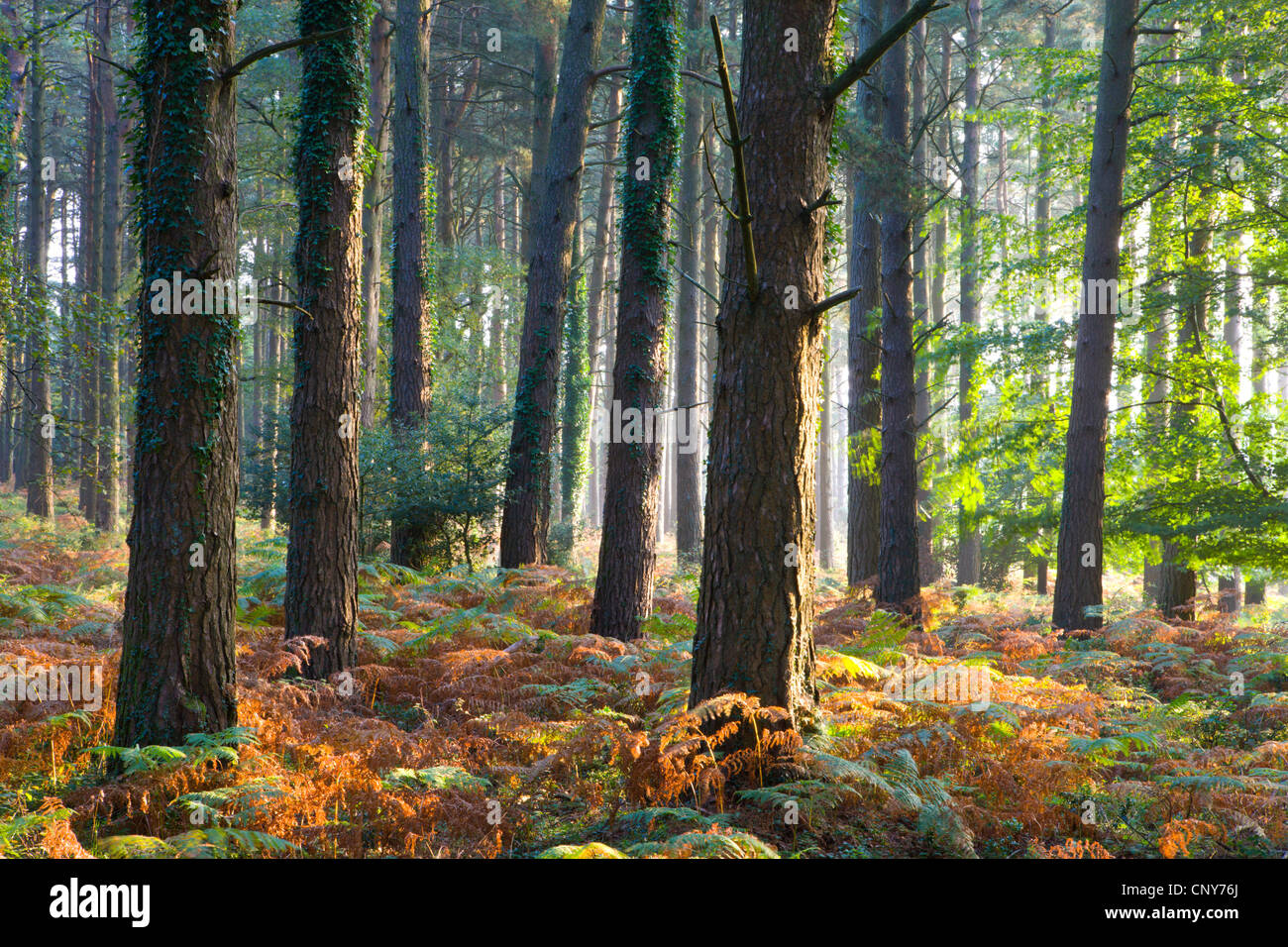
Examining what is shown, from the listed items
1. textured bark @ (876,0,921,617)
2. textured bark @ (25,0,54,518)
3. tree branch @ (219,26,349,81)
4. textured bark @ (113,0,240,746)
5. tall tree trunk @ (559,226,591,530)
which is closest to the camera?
tree branch @ (219,26,349,81)

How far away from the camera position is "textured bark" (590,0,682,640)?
28.3 ft

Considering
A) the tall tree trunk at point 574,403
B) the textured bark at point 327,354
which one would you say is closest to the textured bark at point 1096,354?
the textured bark at point 327,354

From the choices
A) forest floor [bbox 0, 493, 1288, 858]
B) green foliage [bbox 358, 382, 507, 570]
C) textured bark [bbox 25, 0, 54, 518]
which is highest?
textured bark [bbox 25, 0, 54, 518]

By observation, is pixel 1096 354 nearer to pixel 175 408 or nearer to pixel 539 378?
pixel 539 378

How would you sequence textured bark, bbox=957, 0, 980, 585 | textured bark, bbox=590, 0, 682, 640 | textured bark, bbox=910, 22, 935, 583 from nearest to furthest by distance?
textured bark, bbox=590, 0, 682, 640, textured bark, bbox=910, 22, 935, 583, textured bark, bbox=957, 0, 980, 585

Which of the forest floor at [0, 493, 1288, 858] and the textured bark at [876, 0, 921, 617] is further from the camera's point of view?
the textured bark at [876, 0, 921, 617]

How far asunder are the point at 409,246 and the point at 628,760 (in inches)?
476

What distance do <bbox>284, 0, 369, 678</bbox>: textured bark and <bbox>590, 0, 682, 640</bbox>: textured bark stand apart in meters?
2.89

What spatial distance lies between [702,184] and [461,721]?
20045 mm

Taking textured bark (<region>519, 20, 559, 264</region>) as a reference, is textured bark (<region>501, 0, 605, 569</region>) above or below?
below

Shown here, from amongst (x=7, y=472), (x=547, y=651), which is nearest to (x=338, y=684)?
(x=547, y=651)

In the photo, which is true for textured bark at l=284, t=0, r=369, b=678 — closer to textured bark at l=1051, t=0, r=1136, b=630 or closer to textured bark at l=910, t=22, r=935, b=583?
textured bark at l=910, t=22, r=935, b=583

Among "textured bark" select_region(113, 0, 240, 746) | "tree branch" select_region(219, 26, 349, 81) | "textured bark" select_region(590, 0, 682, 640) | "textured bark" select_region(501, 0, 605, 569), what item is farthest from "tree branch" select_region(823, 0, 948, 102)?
"textured bark" select_region(501, 0, 605, 569)
